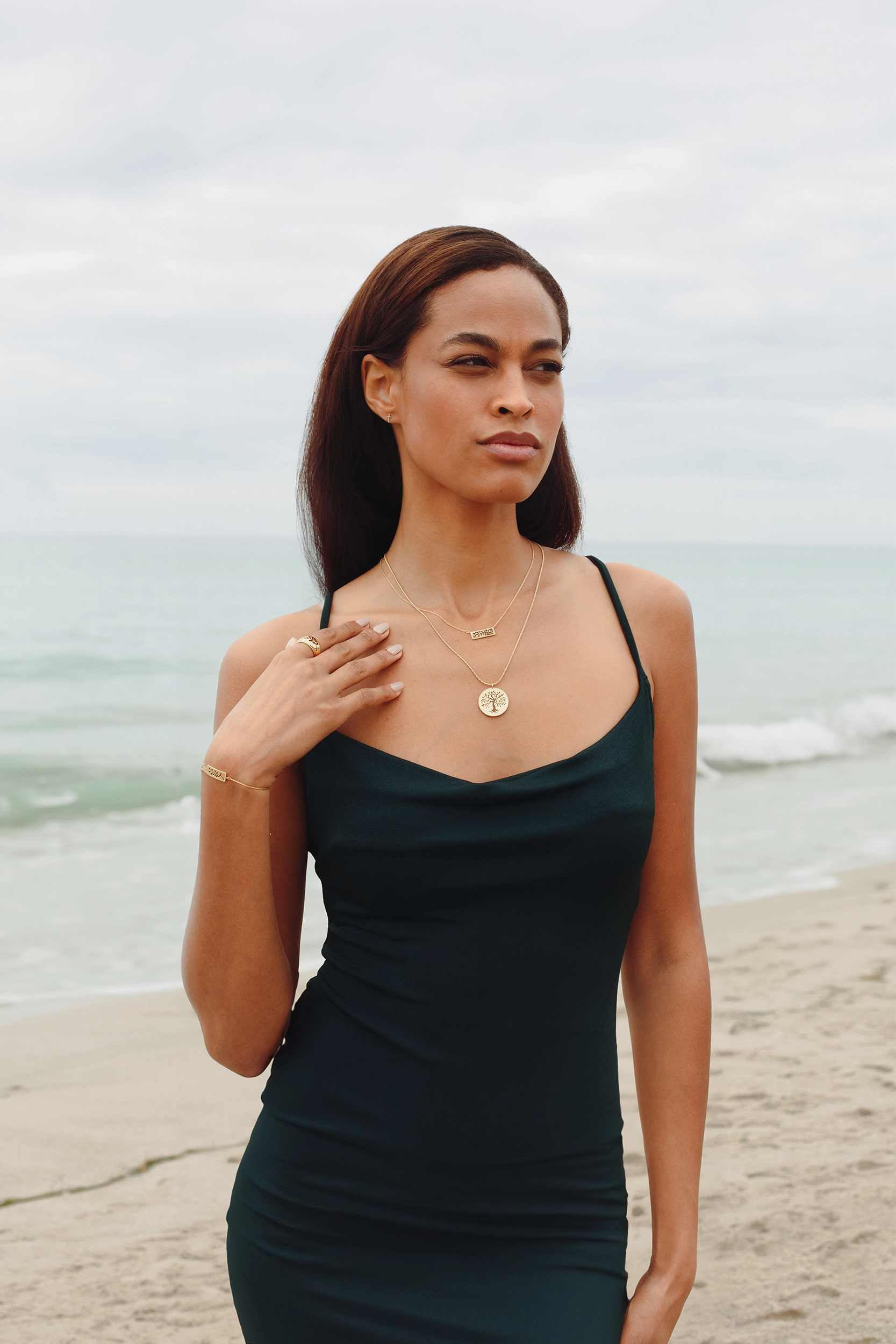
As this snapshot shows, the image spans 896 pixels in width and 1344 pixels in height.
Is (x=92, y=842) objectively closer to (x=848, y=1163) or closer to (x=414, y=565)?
(x=848, y=1163)

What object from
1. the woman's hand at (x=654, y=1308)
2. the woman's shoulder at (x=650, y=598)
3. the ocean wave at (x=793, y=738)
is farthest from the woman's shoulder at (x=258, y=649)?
the ocean wave at (x=793, y=738)

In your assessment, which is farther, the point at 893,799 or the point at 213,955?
the point at 893,799

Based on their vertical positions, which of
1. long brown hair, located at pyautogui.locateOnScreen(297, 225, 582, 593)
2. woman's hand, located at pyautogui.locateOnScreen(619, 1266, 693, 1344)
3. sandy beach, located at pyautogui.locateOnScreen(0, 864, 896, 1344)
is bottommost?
sandy beach, located at pyautogui.locateOnScreen(0, 864, 896, 1344)

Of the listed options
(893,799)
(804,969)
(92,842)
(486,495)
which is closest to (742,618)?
(893,799)

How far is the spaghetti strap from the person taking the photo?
202 centimetres

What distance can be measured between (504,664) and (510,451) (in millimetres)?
340

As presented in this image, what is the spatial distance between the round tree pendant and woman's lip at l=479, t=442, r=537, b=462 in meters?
0.36

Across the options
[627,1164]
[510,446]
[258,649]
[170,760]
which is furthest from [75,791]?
[510,446]

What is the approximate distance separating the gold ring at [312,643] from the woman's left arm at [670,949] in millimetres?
522

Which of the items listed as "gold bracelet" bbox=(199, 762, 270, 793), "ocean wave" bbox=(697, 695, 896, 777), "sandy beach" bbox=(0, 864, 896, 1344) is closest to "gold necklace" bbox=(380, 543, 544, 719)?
"gold bracelet" bbox=(199, 762, 270, 793)

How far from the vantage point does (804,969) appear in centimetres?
728

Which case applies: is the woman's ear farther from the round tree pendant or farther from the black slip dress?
the black slip dress

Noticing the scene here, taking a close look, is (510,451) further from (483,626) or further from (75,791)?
(75,791)

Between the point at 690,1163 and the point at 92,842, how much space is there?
1162cm
